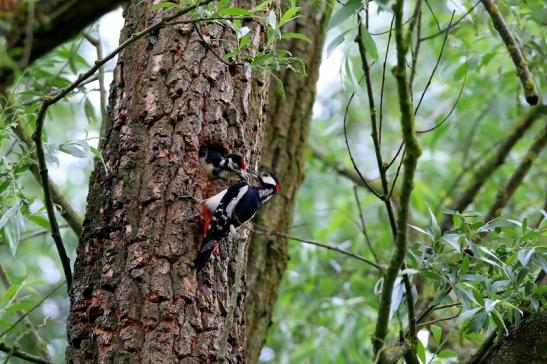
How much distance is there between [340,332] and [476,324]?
3105 mm

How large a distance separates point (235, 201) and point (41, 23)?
206 centimetres

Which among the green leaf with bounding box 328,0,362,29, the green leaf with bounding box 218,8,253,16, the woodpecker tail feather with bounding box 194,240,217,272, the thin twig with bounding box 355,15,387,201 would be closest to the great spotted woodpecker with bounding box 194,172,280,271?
Answer: the woodpecker tail feather with bounding box 194,240,217,272

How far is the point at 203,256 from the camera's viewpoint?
2.84m

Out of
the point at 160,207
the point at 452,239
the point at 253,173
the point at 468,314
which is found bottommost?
the point at 468,314

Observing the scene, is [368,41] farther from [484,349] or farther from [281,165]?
[281,165]

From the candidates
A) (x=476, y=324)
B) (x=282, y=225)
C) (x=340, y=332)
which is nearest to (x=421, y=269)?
(x=476, y=324)

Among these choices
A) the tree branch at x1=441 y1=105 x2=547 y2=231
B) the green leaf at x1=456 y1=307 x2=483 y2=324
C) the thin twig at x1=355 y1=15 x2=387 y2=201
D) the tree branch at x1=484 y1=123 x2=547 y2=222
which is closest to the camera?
the thin twig at x1=355 y1=15 x2=387 y2=201

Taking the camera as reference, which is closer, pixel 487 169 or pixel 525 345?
pixel 525 345

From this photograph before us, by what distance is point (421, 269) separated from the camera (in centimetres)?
279

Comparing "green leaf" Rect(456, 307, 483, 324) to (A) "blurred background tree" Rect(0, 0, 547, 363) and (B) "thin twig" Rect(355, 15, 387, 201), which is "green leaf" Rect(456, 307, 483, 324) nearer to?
(A) "blurred background tree" Rect(0, 0, 547, 363)

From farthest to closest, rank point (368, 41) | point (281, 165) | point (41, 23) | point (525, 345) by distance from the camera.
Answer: point (281, 165), point (525, 345), point (368, 41), point (41, 23)

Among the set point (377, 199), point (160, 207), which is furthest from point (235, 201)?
point (377, 199)

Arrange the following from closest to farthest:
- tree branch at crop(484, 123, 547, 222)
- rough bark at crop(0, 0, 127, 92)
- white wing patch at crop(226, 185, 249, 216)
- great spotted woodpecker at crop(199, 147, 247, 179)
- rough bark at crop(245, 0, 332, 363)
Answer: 1. rough bark at crop(0, 0, 127, 92)
2. great spotted woodpecker at crop(199, 147, 247, 179)
3. white wing patch at crop(226, 185, 249, 216)
4. rough bark at crop(245, 0, 332, 363)
5. tree branch at crop(484, 123, 547, 222)

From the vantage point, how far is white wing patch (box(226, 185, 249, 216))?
10.8 feet
